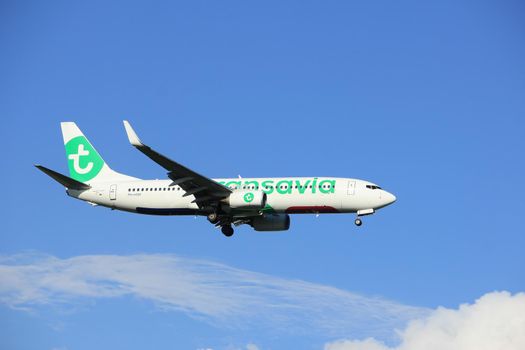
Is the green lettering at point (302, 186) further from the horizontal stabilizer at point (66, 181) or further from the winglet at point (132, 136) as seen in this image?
the horizontal stabilizer at point (66, 181)

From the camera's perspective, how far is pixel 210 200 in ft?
215

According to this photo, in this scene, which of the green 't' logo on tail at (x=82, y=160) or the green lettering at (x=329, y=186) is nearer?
the green lettering at (x=329, y=186)

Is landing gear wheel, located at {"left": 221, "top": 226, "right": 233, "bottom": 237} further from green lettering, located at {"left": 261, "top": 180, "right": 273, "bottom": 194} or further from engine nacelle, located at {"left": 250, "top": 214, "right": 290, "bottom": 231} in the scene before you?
green lettering, located at {"left": 261, "top": 180, "right": 273, "bottom": 194}

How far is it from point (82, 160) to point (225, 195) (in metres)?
14.9

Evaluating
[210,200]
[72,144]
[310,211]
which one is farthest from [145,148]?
[72,144]

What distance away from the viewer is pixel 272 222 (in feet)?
224

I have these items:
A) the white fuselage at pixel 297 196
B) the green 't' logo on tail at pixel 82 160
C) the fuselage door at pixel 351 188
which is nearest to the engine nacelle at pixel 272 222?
the white fuselage at pixel 297 196

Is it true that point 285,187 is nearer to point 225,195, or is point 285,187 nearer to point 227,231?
point 225,195

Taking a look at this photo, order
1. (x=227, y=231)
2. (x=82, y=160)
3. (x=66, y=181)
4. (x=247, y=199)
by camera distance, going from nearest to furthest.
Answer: (x=247, y=199) → (x=66, y=181) → (x=227, y=231) → (x=82, y=160)

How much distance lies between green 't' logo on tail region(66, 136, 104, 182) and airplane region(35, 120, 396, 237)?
0.60 ft

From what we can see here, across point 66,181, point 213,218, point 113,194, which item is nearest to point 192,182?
point 213,218

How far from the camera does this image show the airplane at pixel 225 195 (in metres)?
63.5

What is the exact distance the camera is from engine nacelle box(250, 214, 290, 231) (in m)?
68.2

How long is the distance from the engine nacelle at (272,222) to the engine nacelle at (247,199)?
444 centimetres
